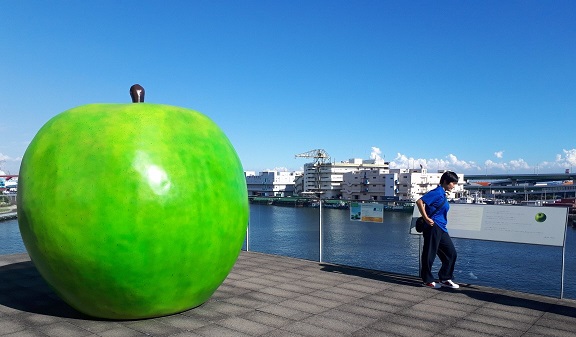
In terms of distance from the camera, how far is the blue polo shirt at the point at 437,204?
6.77m

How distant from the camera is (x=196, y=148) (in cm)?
476

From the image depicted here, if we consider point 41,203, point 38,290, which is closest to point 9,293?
point 38,290

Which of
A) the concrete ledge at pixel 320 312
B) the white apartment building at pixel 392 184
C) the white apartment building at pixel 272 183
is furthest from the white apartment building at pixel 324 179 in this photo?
the concrete ledge at pixel 320 312

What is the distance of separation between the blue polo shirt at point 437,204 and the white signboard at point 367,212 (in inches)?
68.1

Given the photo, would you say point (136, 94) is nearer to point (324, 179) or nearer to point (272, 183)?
point (324, 179)

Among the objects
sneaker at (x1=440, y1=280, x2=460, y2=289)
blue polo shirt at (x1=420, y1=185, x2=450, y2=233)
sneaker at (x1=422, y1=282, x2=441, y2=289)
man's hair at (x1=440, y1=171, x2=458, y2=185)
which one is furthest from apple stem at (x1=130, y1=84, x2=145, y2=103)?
sneaker at (x1=440, y1=280, x2=460, y2=289)

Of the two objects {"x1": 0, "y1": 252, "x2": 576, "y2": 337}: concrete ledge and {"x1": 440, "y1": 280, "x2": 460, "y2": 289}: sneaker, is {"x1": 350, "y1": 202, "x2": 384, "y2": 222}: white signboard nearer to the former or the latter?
{"x1": 0, "y1": 252, "x2": 576, "y2": 337}: concrete ledge

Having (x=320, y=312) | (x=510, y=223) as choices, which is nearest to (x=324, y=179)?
(x=510, y=223)

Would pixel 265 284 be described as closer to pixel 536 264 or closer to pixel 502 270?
pixel 502 270

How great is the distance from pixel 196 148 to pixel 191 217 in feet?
2.49

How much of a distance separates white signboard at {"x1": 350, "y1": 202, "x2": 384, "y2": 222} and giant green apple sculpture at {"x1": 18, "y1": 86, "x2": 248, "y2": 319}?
14.4ft

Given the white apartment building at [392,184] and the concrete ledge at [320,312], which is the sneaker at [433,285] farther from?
the white apartment building at [392,184]

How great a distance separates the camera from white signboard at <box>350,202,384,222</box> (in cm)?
870

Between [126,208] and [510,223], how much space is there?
5689 mm
